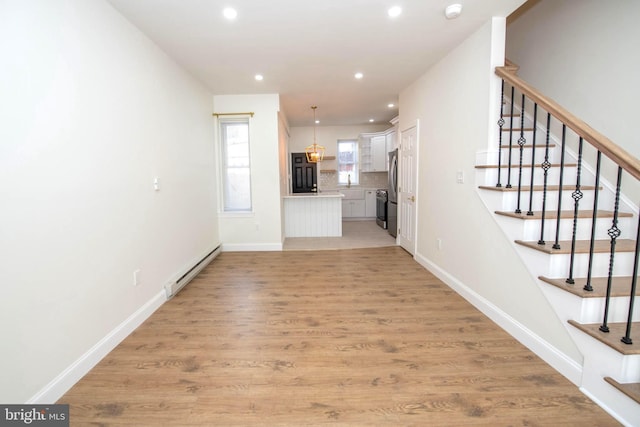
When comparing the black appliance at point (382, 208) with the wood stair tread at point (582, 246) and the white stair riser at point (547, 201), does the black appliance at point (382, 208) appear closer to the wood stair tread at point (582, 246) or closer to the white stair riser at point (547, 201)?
the white stair riser at point (547, 201)

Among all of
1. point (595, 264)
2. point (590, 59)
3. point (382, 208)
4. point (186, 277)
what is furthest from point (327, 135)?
point (595, 264)

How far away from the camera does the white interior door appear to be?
432 centimetres

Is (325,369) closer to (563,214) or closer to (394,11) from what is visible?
(563,214)

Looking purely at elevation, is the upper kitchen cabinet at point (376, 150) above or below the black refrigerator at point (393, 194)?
above

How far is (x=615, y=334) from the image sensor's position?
1.59 m

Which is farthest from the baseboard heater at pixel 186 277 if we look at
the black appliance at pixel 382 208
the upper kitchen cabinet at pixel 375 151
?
the upper kitchen cabinet at pixel 375 151

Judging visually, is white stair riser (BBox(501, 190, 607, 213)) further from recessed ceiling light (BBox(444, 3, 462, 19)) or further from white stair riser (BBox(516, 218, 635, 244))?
recessed ceiling light (BBox(444, 3, 462, 19))

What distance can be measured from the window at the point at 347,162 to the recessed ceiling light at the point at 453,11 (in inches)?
239

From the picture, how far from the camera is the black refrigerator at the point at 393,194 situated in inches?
219

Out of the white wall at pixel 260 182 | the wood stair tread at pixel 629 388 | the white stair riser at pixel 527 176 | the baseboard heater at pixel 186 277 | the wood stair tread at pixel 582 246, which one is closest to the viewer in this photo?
the wood stair tread at pixel 629 388

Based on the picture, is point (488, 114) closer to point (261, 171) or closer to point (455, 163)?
point (455, 163)

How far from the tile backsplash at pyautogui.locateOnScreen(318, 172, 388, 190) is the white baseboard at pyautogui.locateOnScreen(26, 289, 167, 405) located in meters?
6.45

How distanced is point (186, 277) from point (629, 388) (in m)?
3.75

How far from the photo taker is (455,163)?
3176 millimetres
